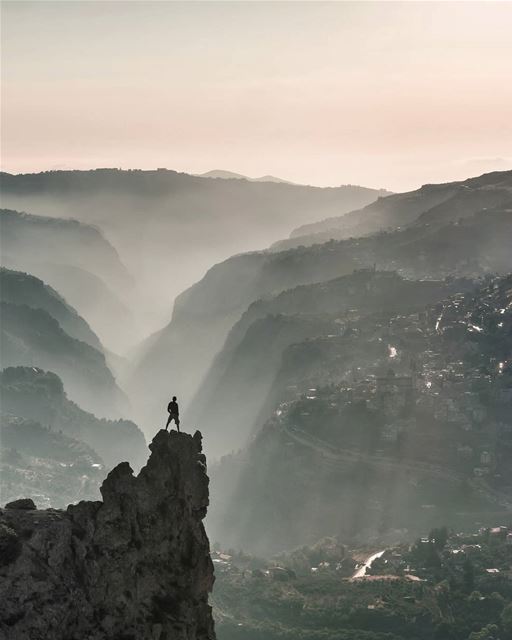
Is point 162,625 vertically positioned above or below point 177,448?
below

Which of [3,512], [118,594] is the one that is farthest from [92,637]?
[3,512]

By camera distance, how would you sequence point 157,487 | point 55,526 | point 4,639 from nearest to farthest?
point 4,639, point 55,526, point 157,487

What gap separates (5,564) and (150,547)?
444 inches

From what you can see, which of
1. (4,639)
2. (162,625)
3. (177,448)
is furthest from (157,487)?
(4,639)

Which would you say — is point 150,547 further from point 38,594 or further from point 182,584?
point 38,594

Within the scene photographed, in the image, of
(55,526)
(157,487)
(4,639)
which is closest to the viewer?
(4,639)

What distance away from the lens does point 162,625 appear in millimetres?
92688

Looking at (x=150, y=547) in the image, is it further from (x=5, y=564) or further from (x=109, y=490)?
(x=5, y=564)

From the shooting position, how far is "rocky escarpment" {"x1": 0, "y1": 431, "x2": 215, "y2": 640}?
8756cm

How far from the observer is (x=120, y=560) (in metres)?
92.8

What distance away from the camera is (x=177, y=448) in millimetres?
99625

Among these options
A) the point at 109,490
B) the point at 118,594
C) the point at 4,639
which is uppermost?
the point at 109,490

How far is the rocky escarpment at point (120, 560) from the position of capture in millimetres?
87562

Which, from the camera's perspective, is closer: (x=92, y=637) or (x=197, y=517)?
(x=92, y=637)
